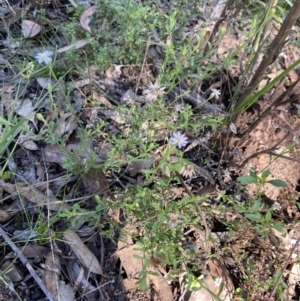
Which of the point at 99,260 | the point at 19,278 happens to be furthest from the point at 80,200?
the point at 19,278

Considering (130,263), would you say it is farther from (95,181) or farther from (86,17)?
(86,17)

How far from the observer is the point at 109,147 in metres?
1.83

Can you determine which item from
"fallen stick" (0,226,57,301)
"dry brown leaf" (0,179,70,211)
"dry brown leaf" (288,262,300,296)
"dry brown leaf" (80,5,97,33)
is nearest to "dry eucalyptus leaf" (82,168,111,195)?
"dry brown leaf" (0,179,70,211)

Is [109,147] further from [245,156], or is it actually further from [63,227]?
[245,156]

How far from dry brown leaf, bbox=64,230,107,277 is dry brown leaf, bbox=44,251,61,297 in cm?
7

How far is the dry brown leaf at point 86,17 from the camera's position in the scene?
2043mm

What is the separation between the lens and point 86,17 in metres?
2.07

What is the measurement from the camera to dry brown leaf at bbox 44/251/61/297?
1.55 meters

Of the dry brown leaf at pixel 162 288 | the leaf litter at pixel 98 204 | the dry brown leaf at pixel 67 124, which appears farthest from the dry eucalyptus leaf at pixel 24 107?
the dry brown leaf at pixel 162 288

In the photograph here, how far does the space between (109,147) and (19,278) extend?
62 centimetres

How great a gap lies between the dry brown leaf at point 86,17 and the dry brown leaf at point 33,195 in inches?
31.5

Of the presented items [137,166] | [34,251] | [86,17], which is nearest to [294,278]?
[137,166]

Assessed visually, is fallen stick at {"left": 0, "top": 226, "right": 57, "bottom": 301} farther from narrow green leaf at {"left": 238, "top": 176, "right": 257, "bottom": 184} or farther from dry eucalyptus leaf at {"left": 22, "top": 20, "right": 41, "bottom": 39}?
dry eucalyptus leaf at {"left": 22, "top": 20, "right": 41, "bottom": 39}

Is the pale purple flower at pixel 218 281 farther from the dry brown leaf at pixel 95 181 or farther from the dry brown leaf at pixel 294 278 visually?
the dry brown leaf at pixel 95 181
